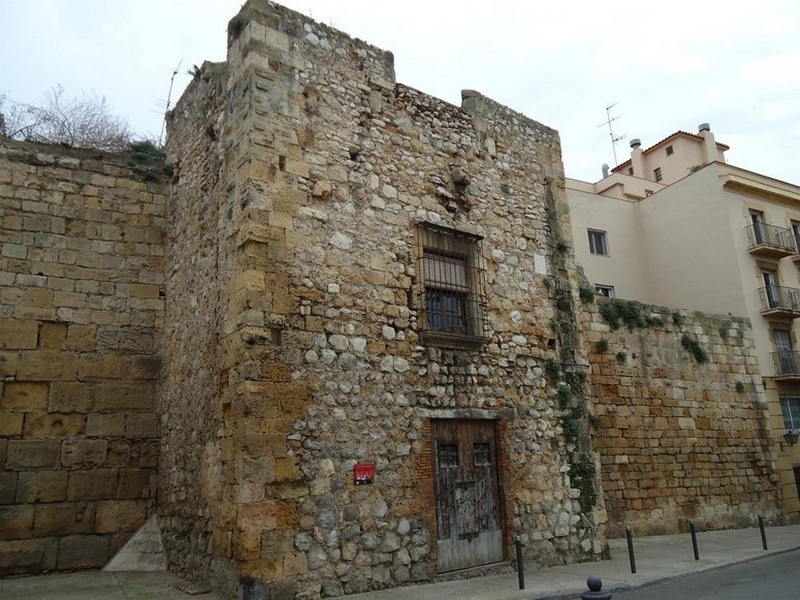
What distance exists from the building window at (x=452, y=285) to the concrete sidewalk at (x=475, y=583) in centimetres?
312

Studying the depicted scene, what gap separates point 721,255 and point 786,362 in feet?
11.7

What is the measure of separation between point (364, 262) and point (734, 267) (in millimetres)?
14940

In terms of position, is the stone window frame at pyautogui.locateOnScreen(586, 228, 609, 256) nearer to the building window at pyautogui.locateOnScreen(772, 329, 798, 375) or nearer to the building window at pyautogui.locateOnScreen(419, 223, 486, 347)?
the building window at pyautogui.locateOnScreen(772, 329, 798, 375)

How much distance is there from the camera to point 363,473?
784 cm

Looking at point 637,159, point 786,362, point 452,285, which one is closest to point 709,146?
point 637,159

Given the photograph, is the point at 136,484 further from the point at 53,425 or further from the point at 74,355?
the point at 74,355

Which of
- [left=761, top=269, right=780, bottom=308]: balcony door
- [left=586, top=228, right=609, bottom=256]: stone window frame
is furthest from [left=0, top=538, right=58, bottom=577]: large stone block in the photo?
[left=761, top=269, right=780, bottom=308]: balcony door

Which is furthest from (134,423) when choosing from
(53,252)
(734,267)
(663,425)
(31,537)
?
(734,267)

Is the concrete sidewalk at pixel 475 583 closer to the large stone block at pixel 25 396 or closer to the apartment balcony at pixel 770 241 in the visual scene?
the large stone block at pixel 25 396

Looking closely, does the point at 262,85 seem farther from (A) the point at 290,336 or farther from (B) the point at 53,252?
(B) the point at 53,252

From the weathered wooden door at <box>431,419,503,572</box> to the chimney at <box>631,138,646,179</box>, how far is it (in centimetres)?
2244

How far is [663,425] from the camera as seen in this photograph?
14750mm

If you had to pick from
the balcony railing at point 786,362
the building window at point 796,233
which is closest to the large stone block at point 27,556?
the balcony railing at point 786,362

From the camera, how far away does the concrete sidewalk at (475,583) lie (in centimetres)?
737
